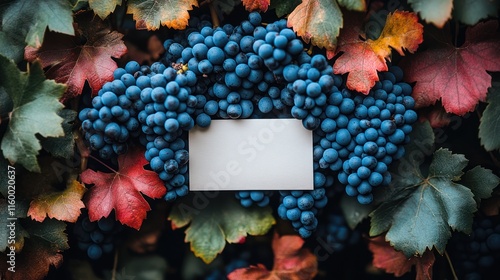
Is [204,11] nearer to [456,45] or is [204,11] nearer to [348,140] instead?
[348,140]

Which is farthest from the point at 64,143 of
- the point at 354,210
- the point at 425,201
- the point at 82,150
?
the point at 425,201

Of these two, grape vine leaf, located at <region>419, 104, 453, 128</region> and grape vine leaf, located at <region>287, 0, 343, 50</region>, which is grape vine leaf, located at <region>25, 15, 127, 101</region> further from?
grape vine leaf, located at <region>419, 104, 453, 128</region>

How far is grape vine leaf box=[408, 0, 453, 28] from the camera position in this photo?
791mm

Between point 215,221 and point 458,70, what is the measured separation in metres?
0.60

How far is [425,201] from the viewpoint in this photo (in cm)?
92

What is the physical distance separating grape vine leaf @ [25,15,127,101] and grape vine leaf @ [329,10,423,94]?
45 centimetres

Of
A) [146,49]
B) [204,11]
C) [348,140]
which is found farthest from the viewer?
[146,49]

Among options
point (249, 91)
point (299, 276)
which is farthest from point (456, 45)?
point (299, 276)

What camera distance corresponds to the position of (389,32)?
0.88 metres

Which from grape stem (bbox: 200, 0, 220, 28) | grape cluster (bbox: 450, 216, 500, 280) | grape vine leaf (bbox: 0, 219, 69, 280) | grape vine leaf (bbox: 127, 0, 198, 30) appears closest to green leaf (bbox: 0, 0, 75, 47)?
grape vine leaf (bbox: 127, 0, 198, 30)

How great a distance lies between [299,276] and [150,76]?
0.56m

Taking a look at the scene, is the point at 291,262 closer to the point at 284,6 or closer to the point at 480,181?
the point at 480,181

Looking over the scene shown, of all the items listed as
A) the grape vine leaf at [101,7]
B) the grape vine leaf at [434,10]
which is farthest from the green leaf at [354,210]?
the grape vine leaf at [101,7]

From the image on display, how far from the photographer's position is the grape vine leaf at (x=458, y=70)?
2.89 ft
